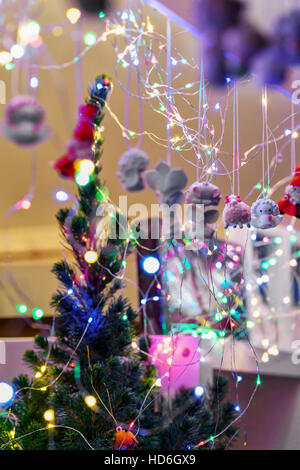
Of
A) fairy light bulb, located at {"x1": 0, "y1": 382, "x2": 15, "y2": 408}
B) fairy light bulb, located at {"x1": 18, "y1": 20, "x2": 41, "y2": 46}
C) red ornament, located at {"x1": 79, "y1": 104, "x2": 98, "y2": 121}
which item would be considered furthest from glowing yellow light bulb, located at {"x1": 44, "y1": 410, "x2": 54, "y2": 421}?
fairy light bulb, located at {"x1": 18, "y1": 20, "x2": 41, "y2": 46}

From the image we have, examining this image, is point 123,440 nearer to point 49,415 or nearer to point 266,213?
point 49,415

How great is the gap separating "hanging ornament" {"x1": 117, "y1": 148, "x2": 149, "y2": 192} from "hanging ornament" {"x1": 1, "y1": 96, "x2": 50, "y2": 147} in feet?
0.62

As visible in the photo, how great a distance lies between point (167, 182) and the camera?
33.9 inches

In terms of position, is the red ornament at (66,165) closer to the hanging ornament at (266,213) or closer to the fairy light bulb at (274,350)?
the hanging ornament at (266,213)

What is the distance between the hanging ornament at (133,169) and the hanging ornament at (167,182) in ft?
0.09

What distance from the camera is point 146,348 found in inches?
54.2

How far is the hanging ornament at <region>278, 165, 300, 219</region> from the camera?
111 cm

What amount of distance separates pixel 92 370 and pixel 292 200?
0.55 meters

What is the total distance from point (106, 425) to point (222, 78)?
0.72 m

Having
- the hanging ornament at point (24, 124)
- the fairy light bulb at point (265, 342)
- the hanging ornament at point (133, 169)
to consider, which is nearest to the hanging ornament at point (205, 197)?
the hanging ornament at point (133, 169)

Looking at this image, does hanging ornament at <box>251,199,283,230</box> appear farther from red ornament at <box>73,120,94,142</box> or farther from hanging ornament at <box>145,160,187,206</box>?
red ornament at <box>73,120,94,142</box>

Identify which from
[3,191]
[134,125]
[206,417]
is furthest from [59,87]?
[206,417]
